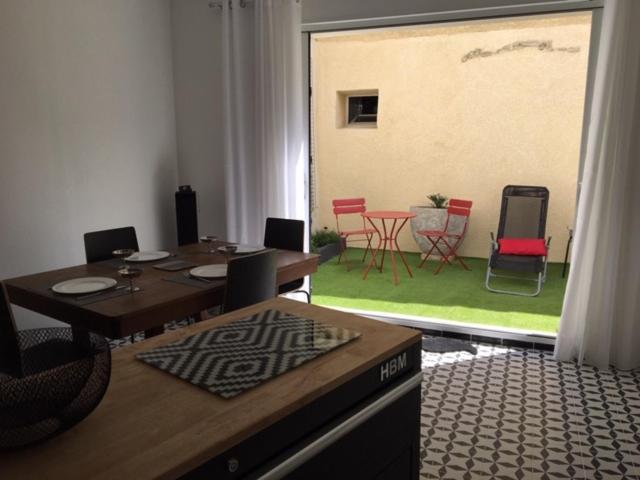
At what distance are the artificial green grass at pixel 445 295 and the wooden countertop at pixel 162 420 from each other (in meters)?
3.17

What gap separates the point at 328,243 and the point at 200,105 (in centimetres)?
272

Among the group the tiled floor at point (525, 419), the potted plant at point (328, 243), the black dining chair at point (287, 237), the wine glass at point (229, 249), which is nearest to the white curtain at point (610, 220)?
the tiled floor at point (525, 419)

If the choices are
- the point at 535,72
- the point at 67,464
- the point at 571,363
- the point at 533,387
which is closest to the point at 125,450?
the point at 67,464

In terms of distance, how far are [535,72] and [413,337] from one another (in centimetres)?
538

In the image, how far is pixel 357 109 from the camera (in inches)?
283

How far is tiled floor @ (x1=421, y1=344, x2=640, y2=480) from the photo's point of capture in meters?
2.37

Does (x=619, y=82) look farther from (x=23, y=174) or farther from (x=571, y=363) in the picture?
(x=23, y=174)

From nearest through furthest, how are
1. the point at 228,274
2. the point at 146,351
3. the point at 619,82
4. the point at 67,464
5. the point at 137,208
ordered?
1. the point at 67,464
2. the point at 146,351
3. the point at 228,274
4. the point at 619,82
5. the point at 137,208

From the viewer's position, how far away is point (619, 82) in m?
3.08

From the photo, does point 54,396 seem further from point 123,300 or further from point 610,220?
point 610,220

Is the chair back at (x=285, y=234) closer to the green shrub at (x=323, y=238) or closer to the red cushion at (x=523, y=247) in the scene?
the red cushion at (x=523, y=247)

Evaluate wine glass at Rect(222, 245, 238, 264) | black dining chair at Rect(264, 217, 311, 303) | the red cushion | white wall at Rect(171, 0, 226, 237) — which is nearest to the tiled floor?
black dining chair at Rect(264, 217, 311, 303)

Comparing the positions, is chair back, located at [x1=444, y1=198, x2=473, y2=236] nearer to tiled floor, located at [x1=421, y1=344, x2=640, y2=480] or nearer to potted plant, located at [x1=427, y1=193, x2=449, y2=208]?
potted plant, located at [x1=427, y1=193, x2=449, y2=208]

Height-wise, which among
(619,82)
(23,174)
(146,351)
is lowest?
(146,351)
